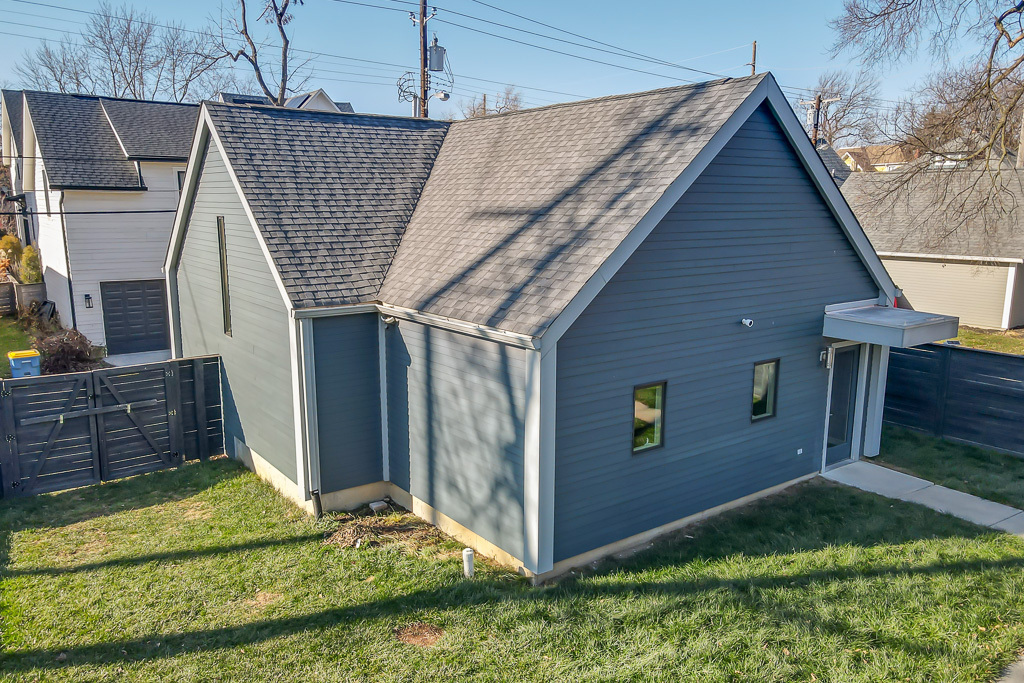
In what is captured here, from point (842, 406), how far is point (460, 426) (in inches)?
278

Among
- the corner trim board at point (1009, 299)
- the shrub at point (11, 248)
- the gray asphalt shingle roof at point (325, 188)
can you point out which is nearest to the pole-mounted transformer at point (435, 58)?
the gray asphalt shingle roof at point (325, 188)

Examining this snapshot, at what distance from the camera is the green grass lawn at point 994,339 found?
2173cm

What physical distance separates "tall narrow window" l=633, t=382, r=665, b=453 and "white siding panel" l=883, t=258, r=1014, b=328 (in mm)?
22044

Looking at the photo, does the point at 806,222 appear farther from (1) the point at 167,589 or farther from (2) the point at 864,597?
(1) the point at 167,589

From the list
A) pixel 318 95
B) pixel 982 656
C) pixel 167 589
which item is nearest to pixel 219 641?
pixel 167 589

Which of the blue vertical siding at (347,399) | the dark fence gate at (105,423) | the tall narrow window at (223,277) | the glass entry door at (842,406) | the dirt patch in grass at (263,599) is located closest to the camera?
the dirt patch in grass at (263,599)

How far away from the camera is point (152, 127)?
2217cm

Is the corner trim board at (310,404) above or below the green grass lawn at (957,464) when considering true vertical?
above

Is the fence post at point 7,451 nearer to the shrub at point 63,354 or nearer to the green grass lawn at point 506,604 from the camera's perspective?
the green grass lawn at point 506,604

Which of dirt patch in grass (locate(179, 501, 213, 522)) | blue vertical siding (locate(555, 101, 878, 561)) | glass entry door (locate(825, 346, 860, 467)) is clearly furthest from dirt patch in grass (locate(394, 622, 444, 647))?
glass entry door (locate(825, 346, 860, 467))

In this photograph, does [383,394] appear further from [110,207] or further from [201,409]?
[110,207]

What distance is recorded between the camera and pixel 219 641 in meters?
7.02

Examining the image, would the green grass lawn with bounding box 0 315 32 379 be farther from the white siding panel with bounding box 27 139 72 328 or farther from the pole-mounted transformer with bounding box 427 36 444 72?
the pole-mounted transformer with bounding box 427 36 444 72

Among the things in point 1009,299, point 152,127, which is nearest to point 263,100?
point 152,127
